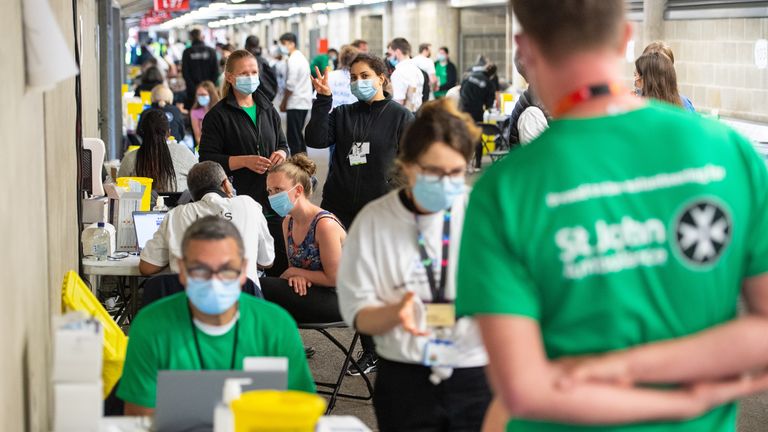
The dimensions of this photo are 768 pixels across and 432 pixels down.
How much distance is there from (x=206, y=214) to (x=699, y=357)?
3862 millimetres

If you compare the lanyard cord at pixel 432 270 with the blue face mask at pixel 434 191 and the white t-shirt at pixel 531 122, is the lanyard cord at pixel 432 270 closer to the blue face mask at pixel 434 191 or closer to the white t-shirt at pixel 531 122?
the blue face mask at pixel 434 191

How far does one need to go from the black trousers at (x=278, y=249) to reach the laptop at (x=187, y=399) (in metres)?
3.12

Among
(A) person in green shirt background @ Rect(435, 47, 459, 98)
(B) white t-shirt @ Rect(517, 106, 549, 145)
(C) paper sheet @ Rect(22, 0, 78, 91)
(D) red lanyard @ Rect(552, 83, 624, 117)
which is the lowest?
(D) red lanyard @ Rect(552, 83, 624, 117)

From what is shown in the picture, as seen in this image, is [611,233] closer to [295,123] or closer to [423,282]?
[423,282]

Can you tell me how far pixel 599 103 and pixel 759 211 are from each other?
0.92 feet

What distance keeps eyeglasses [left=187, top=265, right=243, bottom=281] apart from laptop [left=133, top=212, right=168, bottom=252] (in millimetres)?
3070

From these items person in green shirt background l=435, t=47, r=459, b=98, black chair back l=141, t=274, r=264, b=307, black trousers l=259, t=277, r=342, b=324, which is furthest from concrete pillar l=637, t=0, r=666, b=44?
black chair back l=141, t=274, r=264, b=307

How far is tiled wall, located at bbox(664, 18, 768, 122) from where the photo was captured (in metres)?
12.7

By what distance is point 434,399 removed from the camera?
117 inches

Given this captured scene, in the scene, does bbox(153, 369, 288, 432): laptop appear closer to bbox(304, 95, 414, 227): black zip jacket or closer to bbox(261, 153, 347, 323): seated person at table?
bbox(261, 153, 347, 323): seated person at table

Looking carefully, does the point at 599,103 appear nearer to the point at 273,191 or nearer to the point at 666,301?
the point at 666,301

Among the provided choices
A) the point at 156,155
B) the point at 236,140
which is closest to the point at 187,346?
the point at 236,140

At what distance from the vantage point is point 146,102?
48.4ft

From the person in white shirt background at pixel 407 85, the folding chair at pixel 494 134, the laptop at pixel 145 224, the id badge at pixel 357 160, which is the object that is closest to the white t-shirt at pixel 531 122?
the id badge at pixel 357 160
